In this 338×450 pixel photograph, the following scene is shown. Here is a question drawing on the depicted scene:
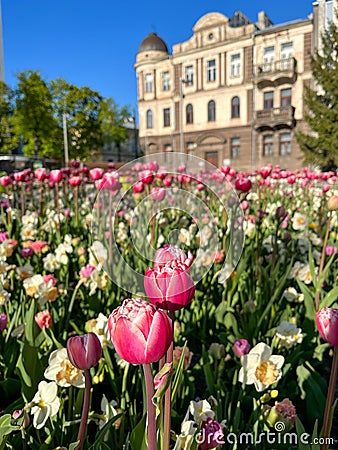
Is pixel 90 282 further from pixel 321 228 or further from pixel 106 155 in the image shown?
pixel 106 155

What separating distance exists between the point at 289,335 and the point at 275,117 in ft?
67.5

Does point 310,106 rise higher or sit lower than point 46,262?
higher

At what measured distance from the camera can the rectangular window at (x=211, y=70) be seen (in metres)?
22.5

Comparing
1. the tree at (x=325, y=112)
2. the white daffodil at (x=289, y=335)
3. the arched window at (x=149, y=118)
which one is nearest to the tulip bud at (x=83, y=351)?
the white daffodil at (x=289, y=335)

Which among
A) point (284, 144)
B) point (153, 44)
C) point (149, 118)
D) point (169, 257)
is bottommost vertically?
point (169, 257)

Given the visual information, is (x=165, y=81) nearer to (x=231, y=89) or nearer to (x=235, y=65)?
(x=231, y=89)

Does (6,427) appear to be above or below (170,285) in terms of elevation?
below

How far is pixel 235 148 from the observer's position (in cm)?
2222

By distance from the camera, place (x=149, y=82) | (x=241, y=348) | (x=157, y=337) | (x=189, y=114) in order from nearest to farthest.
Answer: (x=157, y=337)
(x=241, y=348)
(x=189, y=114)
(x=149, y=82)

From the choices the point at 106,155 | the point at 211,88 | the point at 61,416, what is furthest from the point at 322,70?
the point at 106,155

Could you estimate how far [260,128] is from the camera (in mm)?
21094

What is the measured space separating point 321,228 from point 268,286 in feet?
3.45

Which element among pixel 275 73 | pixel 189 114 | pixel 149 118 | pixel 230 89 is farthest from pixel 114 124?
pixel 275 73

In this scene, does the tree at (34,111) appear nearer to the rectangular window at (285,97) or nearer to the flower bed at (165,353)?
the rectangular window at (285,97)
